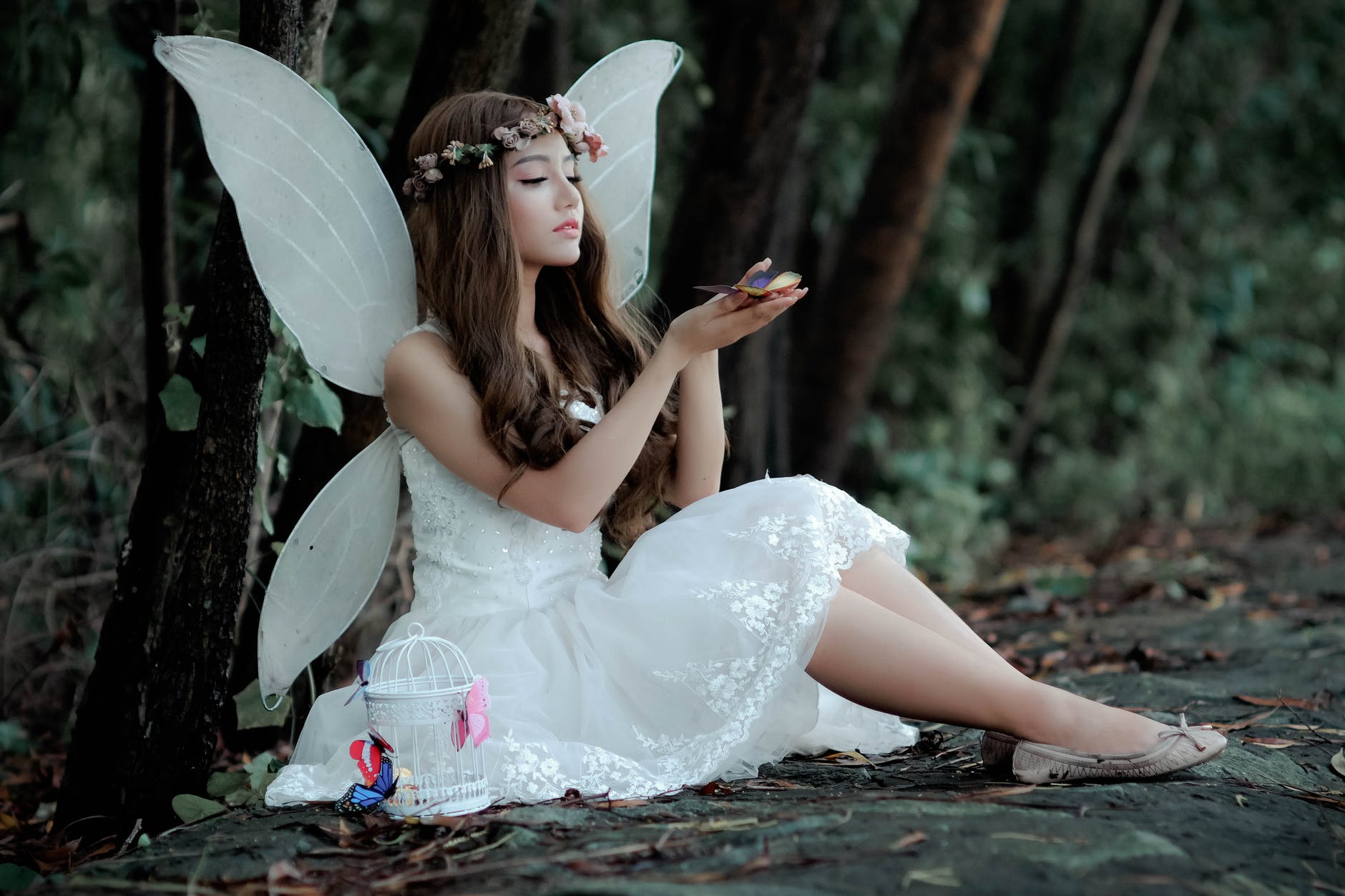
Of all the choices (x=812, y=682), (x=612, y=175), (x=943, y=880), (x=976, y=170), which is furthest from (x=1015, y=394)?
(x=943, y=880)

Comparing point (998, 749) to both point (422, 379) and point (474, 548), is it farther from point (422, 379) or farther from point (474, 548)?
point (422, 379)

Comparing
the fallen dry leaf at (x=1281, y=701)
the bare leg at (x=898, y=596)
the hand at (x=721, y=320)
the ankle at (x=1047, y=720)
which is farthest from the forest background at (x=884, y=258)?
the fallen dry leaf at (x=1281, y=701)

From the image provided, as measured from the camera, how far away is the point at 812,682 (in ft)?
7.23

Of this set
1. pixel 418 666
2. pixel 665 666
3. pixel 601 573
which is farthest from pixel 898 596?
pixel 418 666

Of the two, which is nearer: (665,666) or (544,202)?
(665,666)

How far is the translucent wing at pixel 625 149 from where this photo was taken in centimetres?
278

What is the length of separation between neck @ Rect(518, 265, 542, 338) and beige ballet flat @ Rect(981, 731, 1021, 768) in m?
1.17

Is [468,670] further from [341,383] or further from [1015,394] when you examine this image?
[1015,394]

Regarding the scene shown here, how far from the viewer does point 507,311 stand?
240cm

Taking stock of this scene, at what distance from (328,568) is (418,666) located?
280 mm

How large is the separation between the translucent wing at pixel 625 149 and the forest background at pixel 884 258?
232 millimetres

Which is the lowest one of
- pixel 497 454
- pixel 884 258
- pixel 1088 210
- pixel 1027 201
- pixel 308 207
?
pixel 497 454

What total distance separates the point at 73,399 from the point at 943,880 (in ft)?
9.65

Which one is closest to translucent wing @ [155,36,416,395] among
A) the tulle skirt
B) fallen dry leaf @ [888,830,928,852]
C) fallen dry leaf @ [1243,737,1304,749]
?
the tulle skirt
